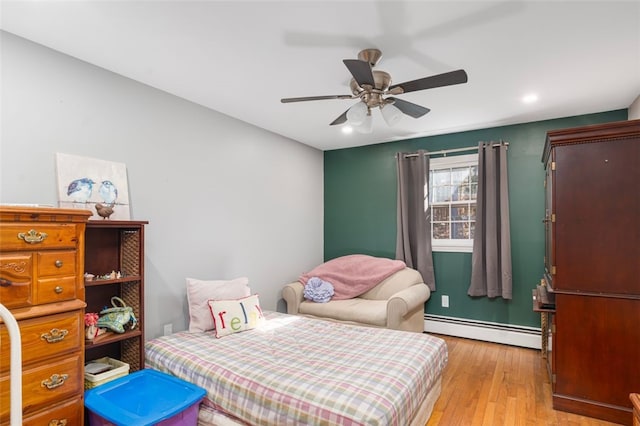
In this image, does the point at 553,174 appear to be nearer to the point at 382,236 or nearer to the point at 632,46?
the point at 632,46

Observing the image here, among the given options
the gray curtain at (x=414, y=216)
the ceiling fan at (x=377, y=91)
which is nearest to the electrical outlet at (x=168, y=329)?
the ceiling fan at (x=377, y=91)

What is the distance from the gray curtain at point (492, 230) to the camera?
159 inches

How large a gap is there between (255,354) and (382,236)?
290cm

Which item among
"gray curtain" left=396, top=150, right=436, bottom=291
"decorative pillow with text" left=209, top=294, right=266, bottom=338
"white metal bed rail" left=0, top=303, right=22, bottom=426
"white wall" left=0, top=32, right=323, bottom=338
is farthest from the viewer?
"gray curtain" left=396, top=150, right=436, bottom=291

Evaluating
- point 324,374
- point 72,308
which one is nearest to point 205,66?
point 72,308

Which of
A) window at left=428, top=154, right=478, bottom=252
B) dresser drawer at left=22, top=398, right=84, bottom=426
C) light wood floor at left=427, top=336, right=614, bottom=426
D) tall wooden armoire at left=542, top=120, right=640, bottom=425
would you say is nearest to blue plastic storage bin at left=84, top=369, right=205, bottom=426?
dresser drawer at left=22, top=398, right=84, bottom=426

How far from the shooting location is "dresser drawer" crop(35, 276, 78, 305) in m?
1.84

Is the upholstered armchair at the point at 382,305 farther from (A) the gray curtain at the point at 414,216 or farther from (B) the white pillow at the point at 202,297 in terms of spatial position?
(B) the white pillow at the point at 202,297

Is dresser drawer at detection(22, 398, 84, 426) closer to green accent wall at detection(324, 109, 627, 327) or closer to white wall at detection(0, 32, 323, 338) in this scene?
white wall at detection(0, 32, 323, 338)

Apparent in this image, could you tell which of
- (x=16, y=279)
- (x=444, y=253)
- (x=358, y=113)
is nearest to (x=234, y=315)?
(x=16, y=279)

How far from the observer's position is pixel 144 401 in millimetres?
2094

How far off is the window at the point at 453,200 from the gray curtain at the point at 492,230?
200 mm

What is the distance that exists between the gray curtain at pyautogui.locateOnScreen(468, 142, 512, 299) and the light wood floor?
703mm

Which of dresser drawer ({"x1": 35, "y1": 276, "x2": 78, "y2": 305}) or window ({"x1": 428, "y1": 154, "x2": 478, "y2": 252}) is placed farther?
window ({"x1": 428, "y1": 154, "x2": 478, "y2": 252})
